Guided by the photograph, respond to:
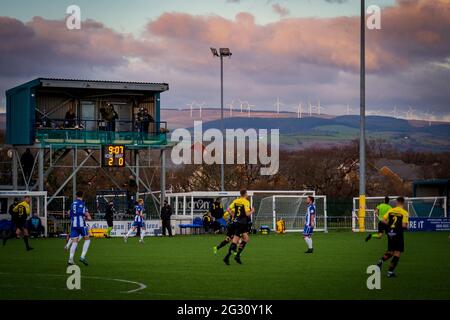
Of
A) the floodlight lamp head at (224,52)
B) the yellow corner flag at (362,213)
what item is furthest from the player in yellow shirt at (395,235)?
the floodlight lamp head at (224,52)

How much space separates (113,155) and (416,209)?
21.2 metres

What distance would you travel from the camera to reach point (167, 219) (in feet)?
184

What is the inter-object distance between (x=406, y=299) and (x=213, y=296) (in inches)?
151

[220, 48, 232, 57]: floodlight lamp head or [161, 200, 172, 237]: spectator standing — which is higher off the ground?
[220, 48, 232, 57]: floodlight lamp head

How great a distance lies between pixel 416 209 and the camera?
219ft

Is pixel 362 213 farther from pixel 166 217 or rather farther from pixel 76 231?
pixel 76 231

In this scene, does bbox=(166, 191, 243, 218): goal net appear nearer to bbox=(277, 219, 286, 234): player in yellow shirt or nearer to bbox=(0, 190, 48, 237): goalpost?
bbox=(277, 219, 286, 234): player in yellow shirt

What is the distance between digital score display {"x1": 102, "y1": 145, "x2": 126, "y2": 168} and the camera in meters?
57.8

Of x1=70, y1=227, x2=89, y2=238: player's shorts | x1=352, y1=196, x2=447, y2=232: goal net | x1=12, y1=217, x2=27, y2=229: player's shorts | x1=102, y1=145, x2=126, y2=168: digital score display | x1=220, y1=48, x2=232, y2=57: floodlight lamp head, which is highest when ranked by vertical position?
x1=220, y1=48, x2=232, y2=57: floodlight lamp head

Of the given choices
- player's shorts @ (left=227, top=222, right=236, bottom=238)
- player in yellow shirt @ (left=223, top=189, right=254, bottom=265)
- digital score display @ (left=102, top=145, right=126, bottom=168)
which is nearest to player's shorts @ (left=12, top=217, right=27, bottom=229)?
player's shorts @ (left=227, top=222, right=236, bottom=238)

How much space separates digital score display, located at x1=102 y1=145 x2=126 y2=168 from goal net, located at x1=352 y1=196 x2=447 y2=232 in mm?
13948
